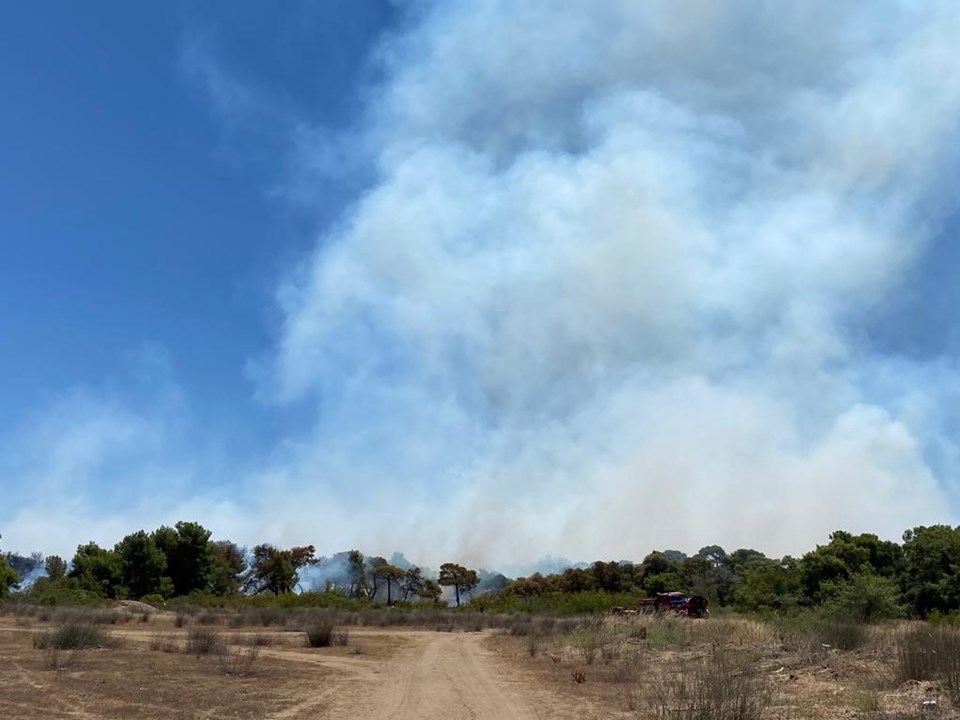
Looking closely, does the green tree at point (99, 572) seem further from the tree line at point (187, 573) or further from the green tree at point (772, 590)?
the green tree at point (772, 590)

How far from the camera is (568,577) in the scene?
9381 cm

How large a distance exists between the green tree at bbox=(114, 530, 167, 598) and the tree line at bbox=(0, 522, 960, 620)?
0.33 ft

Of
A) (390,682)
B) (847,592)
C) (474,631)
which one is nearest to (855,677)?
(390,682)

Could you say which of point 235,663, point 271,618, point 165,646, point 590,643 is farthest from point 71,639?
point 271,618

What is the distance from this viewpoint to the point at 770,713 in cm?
1068

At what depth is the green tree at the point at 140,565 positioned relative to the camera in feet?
234

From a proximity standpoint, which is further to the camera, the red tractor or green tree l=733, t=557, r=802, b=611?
green tree l=733, t=557, r=802, b=611

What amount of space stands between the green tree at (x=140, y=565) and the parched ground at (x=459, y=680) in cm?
4997

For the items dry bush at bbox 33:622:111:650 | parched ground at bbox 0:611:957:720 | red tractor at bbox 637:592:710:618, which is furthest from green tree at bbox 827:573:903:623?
dry bush at bbox 33:622:111:650

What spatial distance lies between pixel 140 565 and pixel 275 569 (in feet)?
66.1

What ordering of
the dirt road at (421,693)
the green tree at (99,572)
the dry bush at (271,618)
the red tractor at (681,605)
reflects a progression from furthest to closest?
the green tree at (99,572)
the dry bush at (271,618)
the red tractor at (681,605)
the dirt road at (421,693)

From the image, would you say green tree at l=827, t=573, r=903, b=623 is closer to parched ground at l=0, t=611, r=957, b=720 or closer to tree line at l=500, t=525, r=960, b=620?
tree line at l=500, t=525, r=960, b=620

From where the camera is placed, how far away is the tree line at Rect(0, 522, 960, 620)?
33594mm

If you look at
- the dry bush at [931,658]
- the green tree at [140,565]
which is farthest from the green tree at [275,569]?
the dry bush at [931,658]
